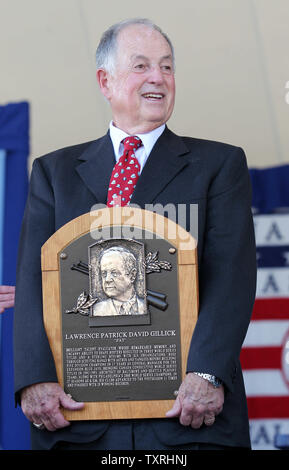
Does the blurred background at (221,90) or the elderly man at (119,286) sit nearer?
the elderly man at (119,286)

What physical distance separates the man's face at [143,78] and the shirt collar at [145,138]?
0.02 meters

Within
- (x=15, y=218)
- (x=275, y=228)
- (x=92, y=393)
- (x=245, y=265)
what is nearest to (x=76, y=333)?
(x=92, y=393)

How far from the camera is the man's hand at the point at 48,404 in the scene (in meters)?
2.37

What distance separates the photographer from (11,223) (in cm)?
379

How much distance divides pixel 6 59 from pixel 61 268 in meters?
2.08

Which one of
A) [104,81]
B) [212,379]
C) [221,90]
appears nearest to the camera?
[212,379]

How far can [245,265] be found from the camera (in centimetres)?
244

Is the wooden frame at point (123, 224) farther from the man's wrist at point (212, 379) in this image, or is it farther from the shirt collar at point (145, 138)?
the shirt collar at point (145, 138)

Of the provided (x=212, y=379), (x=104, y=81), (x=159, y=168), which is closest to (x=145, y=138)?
(x=159, y=168)

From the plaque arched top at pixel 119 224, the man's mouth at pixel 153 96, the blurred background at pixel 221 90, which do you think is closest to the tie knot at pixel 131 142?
the man's mouth at pixel 153 96

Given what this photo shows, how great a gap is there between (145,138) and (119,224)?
1.08ft

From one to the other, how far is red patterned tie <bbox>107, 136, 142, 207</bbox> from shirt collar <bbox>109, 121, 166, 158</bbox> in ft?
0.05

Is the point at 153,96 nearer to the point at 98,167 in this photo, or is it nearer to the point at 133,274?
the point at 98,167
